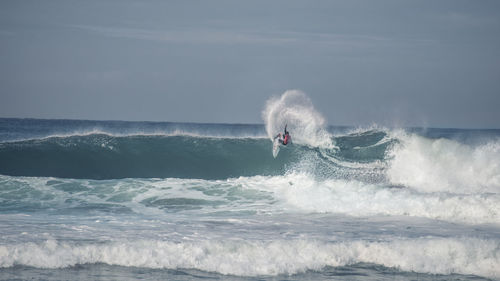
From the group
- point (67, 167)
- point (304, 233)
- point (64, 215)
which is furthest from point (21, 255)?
point (67, 167)

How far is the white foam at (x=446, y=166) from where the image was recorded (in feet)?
61.1

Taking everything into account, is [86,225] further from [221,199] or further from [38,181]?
[38,181]

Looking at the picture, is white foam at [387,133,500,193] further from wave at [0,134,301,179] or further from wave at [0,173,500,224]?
wave at [0,134,301,179]

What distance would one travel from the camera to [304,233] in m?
12.0

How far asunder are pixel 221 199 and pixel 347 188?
13.7 ft

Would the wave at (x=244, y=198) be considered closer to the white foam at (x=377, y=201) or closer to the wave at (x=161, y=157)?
the white foam at (x=377, y=201)

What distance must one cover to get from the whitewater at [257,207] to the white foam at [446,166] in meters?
0.06

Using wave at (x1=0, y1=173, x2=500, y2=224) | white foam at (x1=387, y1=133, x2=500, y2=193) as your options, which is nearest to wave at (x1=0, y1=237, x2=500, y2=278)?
wave at (x1=0, y1=173, x2=500, y2=224)

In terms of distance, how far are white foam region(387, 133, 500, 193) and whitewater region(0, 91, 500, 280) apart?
57 mm

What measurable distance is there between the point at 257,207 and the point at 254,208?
0.18 metres

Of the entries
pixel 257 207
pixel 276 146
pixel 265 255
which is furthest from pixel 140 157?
pixel 265 255

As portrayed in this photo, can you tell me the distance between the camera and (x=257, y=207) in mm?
15578

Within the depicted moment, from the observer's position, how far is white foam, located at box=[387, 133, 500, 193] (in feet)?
61.1

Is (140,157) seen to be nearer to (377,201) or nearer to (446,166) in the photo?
(377,201)
